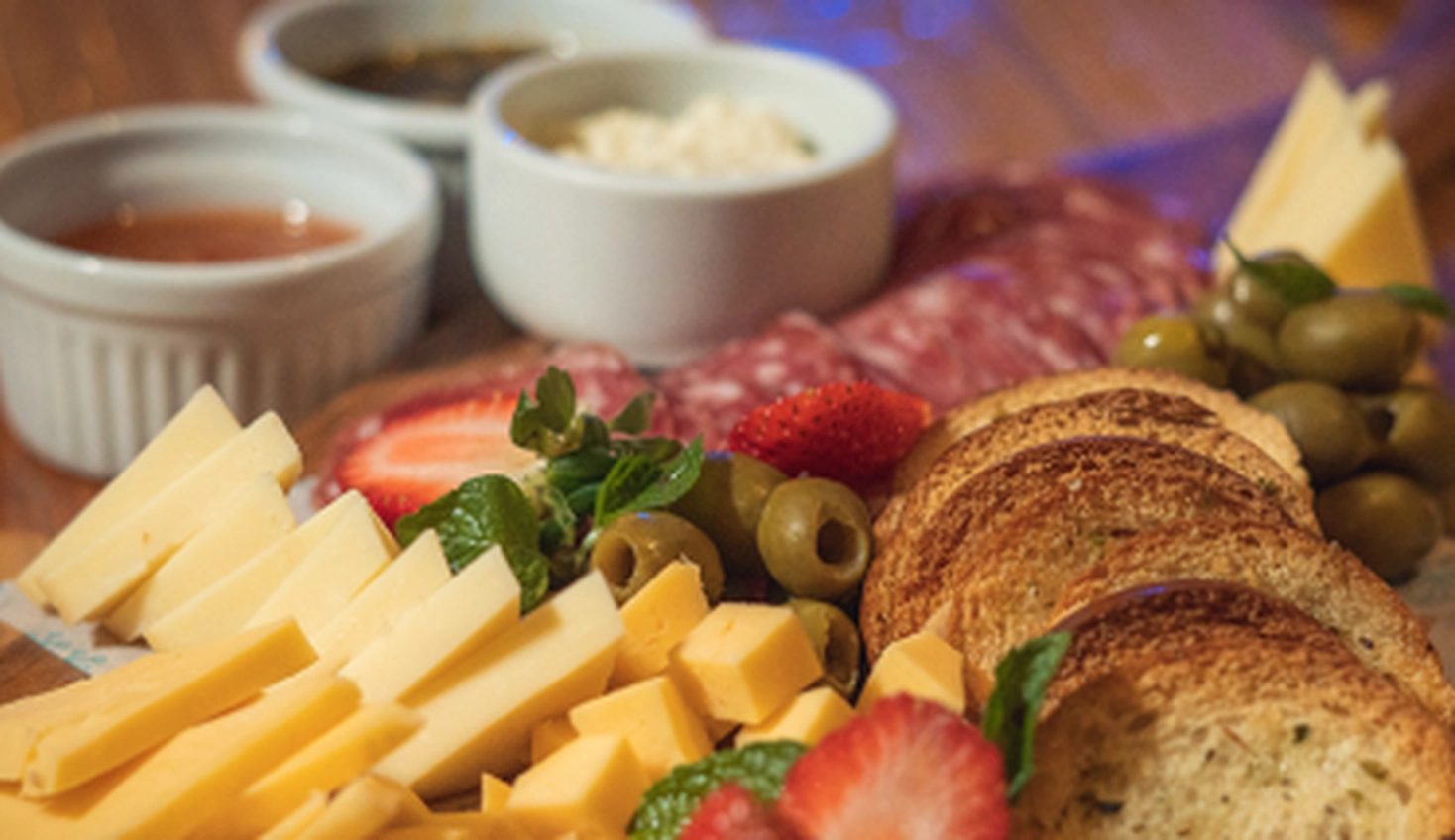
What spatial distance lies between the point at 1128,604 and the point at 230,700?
659 millimetres

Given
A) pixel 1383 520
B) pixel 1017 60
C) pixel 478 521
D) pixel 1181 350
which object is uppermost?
pixel 478 521

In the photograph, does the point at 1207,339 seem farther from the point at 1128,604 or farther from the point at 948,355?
the point at 1128,604

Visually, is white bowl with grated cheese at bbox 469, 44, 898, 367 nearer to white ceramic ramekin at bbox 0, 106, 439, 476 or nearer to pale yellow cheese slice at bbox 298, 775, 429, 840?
white ceramic ramekin at bbox 0, 106, 439, 476

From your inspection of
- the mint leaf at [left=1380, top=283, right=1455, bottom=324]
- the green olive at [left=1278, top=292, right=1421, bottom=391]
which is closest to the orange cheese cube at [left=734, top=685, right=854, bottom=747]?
the green olive at [left=1278, top=292, right=1421, bottom=391]

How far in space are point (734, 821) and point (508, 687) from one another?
22 centimetres

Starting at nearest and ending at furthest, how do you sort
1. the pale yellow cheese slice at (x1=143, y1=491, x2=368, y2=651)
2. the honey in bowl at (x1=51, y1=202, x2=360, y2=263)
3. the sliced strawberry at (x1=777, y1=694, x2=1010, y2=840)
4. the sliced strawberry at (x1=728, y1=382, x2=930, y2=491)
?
1. the sliced strawberry at (x1=777, y1=694, x2=1010, y2=840)
2. the pale yellow cheese slice at (x1=143, y1=491, x2=368, y2=651)
3. the sliced strawberry at (x1=728, y1=382, x2=930, y2=491)
4. the honey in bowl at (x1=51, y1=202, x2=360, y2=263)

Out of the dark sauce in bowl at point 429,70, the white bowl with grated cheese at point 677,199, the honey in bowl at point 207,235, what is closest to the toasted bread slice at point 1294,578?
the white bowl with grated cheese at point 677,199

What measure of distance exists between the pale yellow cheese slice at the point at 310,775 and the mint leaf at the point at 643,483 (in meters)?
0.31

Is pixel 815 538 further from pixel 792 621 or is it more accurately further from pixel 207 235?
pixel 207 235

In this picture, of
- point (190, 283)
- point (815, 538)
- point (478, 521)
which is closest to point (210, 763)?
point (478, 521)

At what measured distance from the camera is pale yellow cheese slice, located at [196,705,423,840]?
95 cm

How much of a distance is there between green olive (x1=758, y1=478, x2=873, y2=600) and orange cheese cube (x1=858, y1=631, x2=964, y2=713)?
171 mm

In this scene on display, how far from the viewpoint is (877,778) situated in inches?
34.3

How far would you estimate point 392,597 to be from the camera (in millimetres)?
1084
